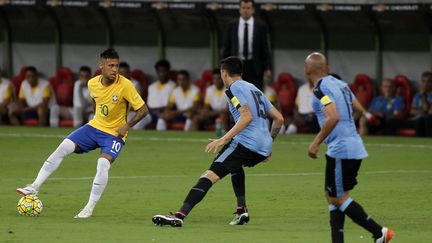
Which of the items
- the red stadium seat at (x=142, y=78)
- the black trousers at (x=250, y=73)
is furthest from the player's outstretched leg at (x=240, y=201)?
the red stadium seat at (x=142, y=78)

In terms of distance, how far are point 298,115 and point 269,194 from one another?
1046 cm

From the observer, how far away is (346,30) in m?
26.8

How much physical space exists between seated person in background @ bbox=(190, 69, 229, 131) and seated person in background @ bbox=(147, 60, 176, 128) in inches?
36.1

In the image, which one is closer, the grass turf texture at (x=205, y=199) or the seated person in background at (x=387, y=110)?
the grass turf texture at (x=205, y=199)

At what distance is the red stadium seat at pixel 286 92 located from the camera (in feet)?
86.9

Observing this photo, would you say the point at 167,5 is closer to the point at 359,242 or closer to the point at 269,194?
the point at 269,194

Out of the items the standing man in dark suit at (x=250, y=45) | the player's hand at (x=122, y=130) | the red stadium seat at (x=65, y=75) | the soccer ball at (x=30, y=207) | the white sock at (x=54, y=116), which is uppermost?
the standing man in dark suit at (x=250, y=45)

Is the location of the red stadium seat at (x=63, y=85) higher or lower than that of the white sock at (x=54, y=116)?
higher

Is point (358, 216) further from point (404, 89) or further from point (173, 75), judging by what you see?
point (173, 75)

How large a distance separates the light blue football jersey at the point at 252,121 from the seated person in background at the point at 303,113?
13.0 meters

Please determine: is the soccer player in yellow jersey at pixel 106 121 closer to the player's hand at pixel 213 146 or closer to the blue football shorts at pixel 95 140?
the blue football shorts at pixel 95 140

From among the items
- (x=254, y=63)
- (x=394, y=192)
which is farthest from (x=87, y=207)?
(x=254, y=63)

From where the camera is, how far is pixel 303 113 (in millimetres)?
26031

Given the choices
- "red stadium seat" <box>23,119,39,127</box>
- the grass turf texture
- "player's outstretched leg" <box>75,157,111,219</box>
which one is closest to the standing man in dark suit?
the grass turf texture
